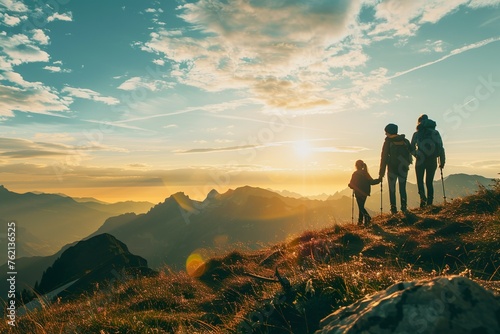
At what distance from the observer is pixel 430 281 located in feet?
9.61

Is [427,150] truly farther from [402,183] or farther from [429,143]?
[402,183]

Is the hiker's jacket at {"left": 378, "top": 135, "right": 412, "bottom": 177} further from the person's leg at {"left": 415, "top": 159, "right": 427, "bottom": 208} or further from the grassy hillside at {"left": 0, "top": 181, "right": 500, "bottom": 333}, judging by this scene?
the grassy hillside at {"left": 0, "top": 181, "right": 500, "bottom": 333}

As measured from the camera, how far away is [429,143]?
17.3 metres

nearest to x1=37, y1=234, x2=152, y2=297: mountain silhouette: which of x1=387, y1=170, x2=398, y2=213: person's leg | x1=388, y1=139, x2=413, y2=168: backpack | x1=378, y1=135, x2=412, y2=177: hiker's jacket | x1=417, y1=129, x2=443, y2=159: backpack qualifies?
x1=387, y1=170, x2=398, y2=213: person's leg

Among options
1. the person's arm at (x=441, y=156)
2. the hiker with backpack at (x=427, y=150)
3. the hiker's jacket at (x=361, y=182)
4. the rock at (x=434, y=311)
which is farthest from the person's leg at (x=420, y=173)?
the rock at (x=434, y=311)

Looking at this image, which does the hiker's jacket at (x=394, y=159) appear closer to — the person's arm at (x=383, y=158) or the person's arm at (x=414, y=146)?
the person's arm at (x=383, y=158)

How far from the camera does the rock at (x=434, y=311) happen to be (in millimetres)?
2592

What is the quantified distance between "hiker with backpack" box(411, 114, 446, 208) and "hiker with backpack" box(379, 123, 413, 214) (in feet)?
1.47

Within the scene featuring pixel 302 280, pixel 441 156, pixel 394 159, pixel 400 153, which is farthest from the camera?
pixel 394 159

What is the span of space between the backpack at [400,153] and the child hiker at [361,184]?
4.41 feet

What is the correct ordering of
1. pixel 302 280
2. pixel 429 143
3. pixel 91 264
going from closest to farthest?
pixel 302 280, pixel 429 143, pixel 91 264

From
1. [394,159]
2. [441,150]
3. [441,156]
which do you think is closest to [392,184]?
[394,159]

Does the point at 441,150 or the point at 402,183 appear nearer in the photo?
the point at 441,150

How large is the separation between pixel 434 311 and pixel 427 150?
54.1ft
